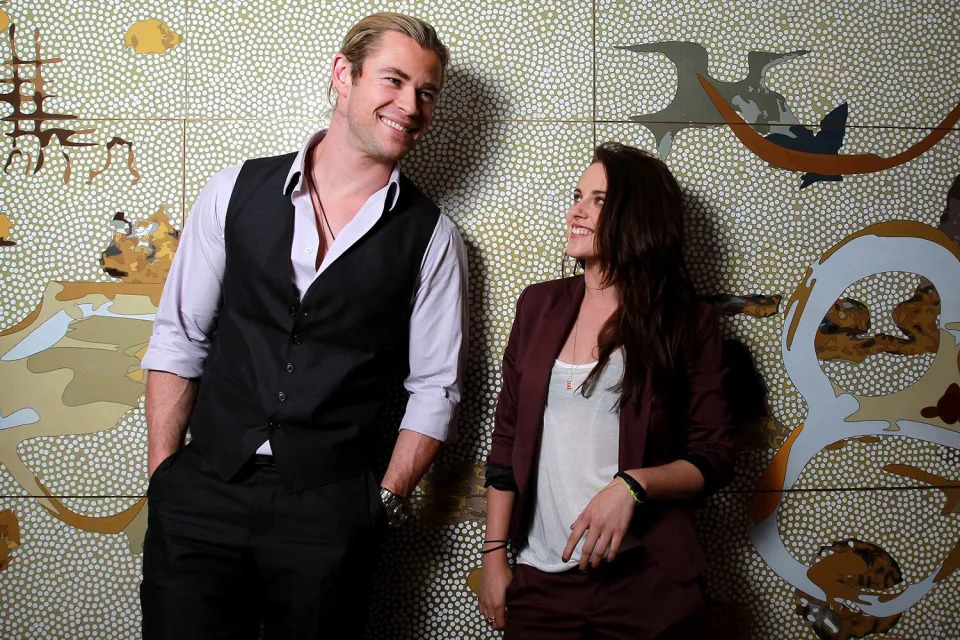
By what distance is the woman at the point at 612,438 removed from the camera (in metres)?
1.47

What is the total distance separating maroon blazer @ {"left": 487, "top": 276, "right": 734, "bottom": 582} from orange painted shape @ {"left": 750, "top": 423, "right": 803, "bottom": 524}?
18.9 inches

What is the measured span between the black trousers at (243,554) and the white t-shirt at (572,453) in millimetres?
418

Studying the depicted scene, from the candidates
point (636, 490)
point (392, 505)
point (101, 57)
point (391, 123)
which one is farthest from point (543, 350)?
point (101, 57)

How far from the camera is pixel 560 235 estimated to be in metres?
1.89

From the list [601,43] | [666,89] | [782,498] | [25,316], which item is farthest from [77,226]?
[782,498]

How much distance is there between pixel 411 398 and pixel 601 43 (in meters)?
1.07

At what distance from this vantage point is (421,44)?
5.22ft

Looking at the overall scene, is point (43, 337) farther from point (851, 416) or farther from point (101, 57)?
point (851, 416)

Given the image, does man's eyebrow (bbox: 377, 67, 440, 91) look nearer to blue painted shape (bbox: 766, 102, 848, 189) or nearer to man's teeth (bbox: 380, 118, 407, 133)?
man's teeth (bbox: 380, 118, 407, 133)

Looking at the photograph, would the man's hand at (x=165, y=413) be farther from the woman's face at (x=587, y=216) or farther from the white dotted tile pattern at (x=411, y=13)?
the woman's face at (x=587, y=216)

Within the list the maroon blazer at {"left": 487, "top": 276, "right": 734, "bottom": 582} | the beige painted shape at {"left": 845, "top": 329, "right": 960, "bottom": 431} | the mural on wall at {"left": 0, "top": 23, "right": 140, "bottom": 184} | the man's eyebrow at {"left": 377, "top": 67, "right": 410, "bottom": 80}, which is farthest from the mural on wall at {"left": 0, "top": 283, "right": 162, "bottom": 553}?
the beige painted shape at {"left": 845, "top": 329, "right": 960, "bottom": 431}

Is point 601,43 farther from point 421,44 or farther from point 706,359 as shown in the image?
point 706,359

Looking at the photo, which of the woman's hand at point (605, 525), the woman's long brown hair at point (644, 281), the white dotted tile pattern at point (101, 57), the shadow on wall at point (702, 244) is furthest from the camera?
the shadow on wall at point (702, 244)

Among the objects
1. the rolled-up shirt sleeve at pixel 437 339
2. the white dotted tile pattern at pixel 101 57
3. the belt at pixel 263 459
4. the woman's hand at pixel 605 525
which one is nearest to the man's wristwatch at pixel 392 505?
the rolled-up shirt sleeve at pixel 437 339
